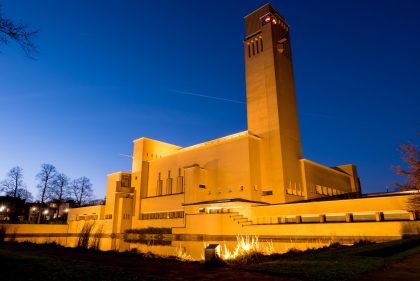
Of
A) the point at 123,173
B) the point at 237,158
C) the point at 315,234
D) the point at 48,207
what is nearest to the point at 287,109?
the point at 237,158

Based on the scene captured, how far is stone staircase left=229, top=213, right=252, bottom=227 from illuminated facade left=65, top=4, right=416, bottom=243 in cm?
11

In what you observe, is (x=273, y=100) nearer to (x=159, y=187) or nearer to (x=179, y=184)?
(x=179, y=184)

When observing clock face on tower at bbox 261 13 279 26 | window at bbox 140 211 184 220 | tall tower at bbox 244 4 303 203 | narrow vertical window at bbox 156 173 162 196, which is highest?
clock face on tower at bbox 261 13 279 26

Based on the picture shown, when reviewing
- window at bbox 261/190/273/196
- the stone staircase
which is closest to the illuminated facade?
window at bbox 261/190/273/196

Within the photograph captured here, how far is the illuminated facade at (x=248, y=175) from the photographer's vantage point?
32531 mm

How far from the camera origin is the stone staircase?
30.5 m

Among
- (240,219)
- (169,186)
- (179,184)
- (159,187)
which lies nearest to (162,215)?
(169,186)

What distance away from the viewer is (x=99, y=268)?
7.44 metres

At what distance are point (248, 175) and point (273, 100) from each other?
1131cm

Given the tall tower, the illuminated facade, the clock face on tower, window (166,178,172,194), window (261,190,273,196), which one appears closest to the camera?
the illuminated facade

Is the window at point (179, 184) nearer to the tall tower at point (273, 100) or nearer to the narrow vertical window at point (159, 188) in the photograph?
the narrow vertical window at point (159, 188)

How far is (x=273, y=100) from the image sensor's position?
40625 millimetres

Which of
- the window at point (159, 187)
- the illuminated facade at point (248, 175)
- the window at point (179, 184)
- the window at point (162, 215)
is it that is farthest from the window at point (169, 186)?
the window at point (162, 215)

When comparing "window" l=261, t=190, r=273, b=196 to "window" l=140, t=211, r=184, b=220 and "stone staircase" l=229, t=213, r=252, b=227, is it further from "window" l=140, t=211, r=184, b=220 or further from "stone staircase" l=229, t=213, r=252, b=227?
"window" l=140, t=211, r=184, b=220
